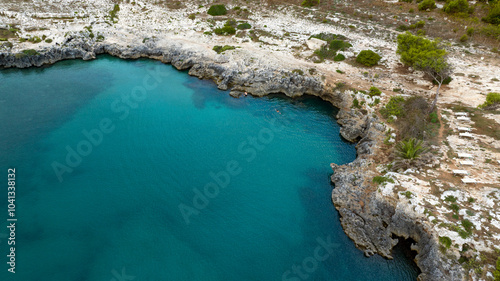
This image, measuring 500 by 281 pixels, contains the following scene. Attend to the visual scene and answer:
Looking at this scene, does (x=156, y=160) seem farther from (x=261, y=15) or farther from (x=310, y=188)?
(x=261, y=15)

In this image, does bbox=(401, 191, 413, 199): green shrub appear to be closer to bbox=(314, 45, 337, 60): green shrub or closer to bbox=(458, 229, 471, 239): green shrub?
bbox=(458, 229, 471, 239): green shrub

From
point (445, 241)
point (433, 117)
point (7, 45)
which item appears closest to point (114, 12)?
point (7, 45)

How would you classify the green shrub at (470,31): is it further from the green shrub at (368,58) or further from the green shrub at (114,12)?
the green shrub at (114,12)

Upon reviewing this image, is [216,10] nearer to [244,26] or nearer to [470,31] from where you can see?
[244,26]

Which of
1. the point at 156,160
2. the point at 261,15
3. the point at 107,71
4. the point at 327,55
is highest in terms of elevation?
the point at 261,15

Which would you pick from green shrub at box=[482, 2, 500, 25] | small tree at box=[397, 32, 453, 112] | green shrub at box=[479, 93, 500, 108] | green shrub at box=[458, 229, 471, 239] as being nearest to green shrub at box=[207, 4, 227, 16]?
small tree at box=[397, 32, 453, 112]

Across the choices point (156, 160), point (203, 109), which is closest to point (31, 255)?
point (156, 160)
